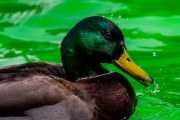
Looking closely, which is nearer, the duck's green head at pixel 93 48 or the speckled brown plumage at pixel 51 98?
the speckled brown plumage at pixel 51 98

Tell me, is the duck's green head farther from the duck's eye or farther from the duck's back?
the duck's back

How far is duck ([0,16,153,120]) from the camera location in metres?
6.44

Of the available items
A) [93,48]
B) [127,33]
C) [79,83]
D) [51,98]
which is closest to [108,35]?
[93,48]

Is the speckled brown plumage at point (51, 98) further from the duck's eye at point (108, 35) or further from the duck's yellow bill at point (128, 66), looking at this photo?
the duck's eye at point (108, 35)

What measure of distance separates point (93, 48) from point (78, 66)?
0.23 m

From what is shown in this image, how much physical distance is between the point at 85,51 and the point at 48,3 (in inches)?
185

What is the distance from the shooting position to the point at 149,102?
766 cm

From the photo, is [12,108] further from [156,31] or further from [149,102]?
[156,31]

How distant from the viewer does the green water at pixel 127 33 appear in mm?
7945

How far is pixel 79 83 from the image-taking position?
6.89m

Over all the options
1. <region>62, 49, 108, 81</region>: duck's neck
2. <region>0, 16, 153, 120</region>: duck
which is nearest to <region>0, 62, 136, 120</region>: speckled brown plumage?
<region>0, 16, 153, 120</region>: duck

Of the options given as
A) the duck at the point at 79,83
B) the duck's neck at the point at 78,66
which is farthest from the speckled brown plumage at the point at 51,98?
the duck's neck at the point at 78,66

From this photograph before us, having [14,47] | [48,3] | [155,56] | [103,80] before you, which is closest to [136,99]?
[103,80]

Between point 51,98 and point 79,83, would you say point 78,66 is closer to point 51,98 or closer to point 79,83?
point 79,83
